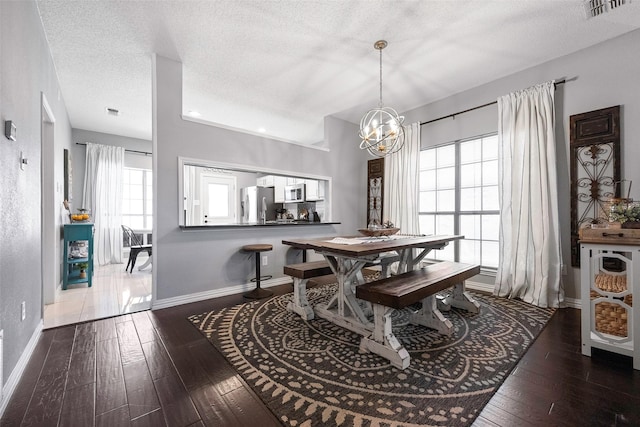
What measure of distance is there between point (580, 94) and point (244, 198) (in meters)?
6.23

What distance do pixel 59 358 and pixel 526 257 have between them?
4.49 m

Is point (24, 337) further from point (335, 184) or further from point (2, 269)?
point (335, 184)

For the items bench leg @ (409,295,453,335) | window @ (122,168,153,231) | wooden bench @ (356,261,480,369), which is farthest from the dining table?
window @ (122,168,153,231)

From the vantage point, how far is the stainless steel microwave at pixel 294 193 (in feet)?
18.6

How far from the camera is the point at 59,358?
1.88 meters

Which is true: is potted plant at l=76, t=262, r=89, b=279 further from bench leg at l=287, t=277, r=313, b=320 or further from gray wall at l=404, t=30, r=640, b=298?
gray wall at l=404, t=30, r=640, b=298

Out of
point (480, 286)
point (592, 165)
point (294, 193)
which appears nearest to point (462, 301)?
point (480, 286)

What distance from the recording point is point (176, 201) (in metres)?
3.04

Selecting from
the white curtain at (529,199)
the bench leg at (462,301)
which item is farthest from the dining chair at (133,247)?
the white curtain at (529,199)

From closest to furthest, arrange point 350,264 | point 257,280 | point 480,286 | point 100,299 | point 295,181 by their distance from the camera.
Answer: point 350,264 → point 100,299 → point 257,280 → point 480,286 → point 295,181

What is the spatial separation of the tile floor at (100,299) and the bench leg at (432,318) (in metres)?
2.86

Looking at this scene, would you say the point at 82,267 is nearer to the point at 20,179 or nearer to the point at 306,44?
the point at 20,179

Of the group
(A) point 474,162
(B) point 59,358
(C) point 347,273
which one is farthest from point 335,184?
(B) point 59,358

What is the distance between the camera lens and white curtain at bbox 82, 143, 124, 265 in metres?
5.31
